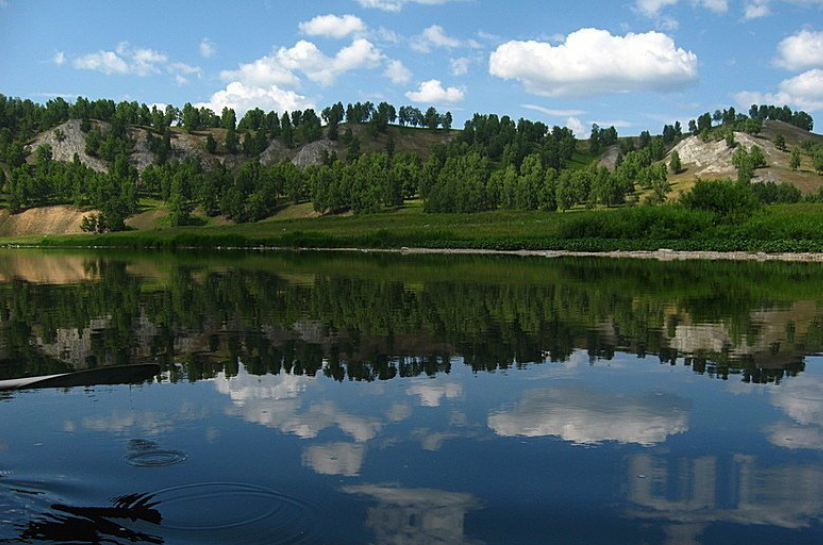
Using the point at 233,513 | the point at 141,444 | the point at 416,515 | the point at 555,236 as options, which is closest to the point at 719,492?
the point at 416,515

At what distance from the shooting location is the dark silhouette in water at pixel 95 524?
35.4 ft

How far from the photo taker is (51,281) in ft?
210

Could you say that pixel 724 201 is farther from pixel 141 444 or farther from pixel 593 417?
pixel 141 444

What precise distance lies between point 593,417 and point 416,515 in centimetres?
747

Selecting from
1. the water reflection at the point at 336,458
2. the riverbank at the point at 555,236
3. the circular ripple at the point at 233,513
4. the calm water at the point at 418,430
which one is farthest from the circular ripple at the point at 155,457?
the riverbank at the point at 555,236

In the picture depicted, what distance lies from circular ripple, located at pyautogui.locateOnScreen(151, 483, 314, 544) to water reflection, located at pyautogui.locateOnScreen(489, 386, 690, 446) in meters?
6.03

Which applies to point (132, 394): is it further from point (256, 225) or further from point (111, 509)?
point (256, 225)

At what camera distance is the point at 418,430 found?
1666 cm

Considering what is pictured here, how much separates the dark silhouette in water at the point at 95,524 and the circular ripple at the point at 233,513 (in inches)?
10.2

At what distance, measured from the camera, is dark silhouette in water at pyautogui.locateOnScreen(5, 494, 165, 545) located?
1079 cm

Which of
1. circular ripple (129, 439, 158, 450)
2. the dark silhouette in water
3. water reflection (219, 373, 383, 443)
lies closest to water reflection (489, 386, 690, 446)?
water reflection (219, 373, 383, 443)

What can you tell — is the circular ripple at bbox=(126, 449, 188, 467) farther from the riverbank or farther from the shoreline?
the riverbank

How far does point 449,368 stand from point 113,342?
1372 cm

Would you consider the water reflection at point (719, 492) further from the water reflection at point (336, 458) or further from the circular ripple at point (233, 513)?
the circular ripple at point (233, 513)
